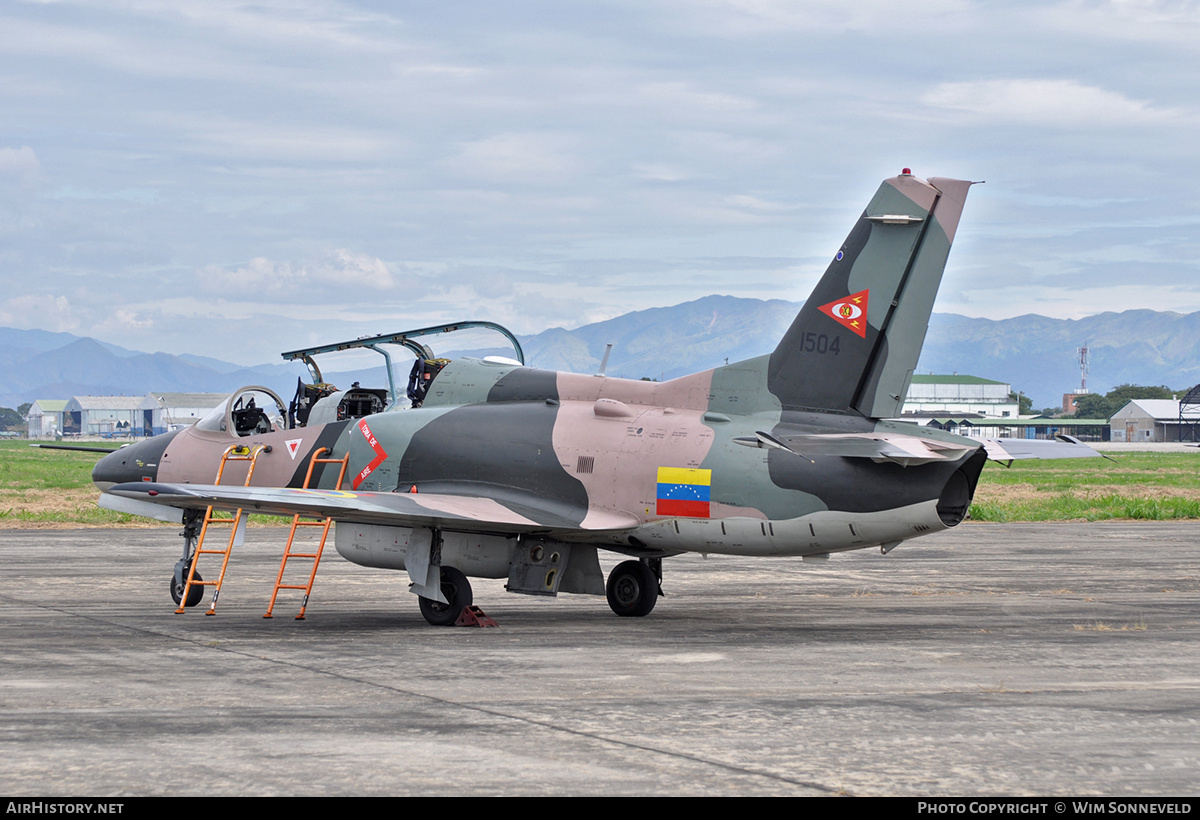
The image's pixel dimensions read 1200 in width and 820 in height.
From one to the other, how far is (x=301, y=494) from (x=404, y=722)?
531cm

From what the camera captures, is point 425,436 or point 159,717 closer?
point 159,717

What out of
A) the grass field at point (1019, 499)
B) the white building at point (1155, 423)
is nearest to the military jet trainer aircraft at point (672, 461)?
the grass field at point (1019, 499)

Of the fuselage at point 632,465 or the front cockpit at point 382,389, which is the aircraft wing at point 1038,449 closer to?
the fuselage at point 632,465

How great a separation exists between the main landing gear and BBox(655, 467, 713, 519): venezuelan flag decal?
6.21 feet

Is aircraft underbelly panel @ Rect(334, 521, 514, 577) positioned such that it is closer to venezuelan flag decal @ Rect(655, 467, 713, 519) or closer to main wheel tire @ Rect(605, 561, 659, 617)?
main wheel tire @ Rect(605, 561, 659, 617)

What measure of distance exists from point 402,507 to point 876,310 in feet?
20.5

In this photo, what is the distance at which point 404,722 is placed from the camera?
360 inches

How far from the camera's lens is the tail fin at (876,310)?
14516 mm

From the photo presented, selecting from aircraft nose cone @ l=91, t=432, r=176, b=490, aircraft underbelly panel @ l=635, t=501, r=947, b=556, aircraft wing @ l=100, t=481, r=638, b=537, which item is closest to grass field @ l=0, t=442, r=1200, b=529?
aircraft nose cone @ l=91, t=432, r=176, b=490

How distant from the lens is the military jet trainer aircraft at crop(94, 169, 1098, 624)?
13.5 metres

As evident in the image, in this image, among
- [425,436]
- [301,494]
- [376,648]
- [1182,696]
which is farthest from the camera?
[425,436]

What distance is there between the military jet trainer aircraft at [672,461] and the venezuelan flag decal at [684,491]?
19 millimetres
